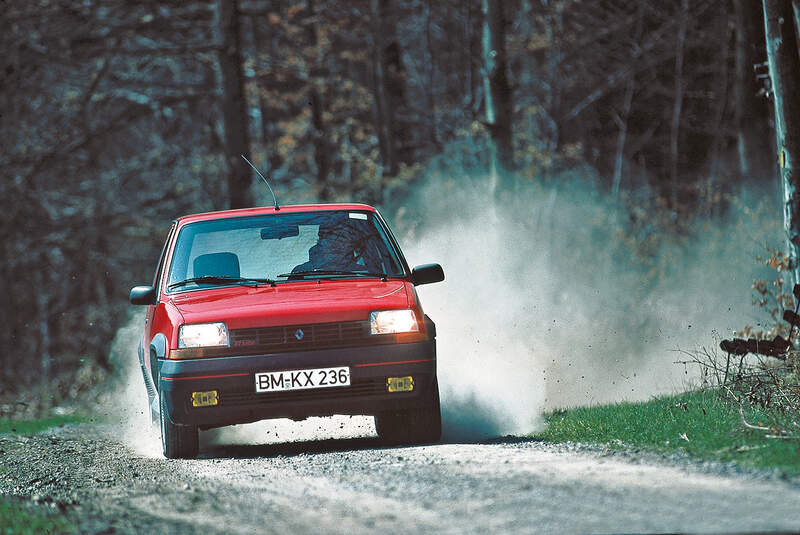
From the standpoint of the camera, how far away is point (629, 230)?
26.3m

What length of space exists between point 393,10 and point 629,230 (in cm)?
822

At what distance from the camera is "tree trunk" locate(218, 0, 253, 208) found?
25.8m

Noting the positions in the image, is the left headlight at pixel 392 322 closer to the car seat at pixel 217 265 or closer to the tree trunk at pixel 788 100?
the car seat at pixel 217 265

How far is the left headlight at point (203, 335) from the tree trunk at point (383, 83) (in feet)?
69.4

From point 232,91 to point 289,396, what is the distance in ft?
60.6

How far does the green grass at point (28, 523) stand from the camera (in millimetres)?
6109

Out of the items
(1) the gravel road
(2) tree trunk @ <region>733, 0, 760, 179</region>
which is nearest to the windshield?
(1) the gravel road

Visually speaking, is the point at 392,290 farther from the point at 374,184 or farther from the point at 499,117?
the point at 374,184

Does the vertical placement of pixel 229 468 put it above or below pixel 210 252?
below

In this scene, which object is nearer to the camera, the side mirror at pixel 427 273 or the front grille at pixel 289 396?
the front grille at pixel 289 396

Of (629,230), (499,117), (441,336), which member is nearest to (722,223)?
(629,230)

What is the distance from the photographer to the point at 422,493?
6348mm

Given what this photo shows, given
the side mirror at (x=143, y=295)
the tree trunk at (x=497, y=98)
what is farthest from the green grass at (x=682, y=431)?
the tree trunk at (x=497, y=98)

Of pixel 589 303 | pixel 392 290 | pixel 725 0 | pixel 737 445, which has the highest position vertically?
pixel 725 0
